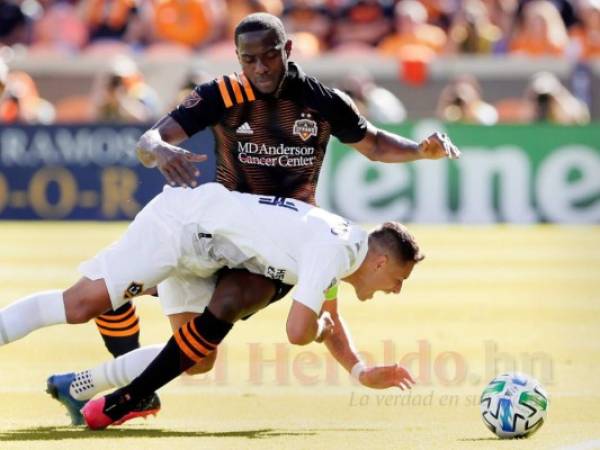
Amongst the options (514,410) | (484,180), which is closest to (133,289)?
(514,410)

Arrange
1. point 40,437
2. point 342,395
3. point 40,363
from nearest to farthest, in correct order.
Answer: point 40,437, point 342,395, point 40,363

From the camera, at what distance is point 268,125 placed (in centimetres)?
767

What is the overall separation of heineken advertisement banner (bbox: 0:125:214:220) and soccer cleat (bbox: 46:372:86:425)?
447 inches

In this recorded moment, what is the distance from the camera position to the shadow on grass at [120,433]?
7020mm

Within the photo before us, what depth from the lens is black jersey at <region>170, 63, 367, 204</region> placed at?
7.61m

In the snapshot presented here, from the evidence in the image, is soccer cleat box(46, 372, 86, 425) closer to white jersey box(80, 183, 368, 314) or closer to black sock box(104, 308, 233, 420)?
black sock box(104, 308, 233, 420)

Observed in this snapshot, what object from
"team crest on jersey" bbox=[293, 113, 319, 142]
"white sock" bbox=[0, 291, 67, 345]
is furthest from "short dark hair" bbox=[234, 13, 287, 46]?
"white sock" bbox=[0, 291, 67, 345]

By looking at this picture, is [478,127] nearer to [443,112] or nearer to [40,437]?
[443,112]

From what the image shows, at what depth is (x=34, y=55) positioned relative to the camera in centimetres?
2114

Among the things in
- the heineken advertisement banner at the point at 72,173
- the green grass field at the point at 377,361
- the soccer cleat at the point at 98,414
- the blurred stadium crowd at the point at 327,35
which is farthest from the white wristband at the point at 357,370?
the blurred stadium crowd at the point at 327,35

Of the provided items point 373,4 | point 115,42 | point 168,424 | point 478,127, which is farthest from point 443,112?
point 168,424

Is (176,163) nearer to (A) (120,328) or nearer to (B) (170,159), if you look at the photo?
(B) (170,159)

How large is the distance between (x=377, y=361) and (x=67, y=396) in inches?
110

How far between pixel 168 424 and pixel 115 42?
15220 millimetres
